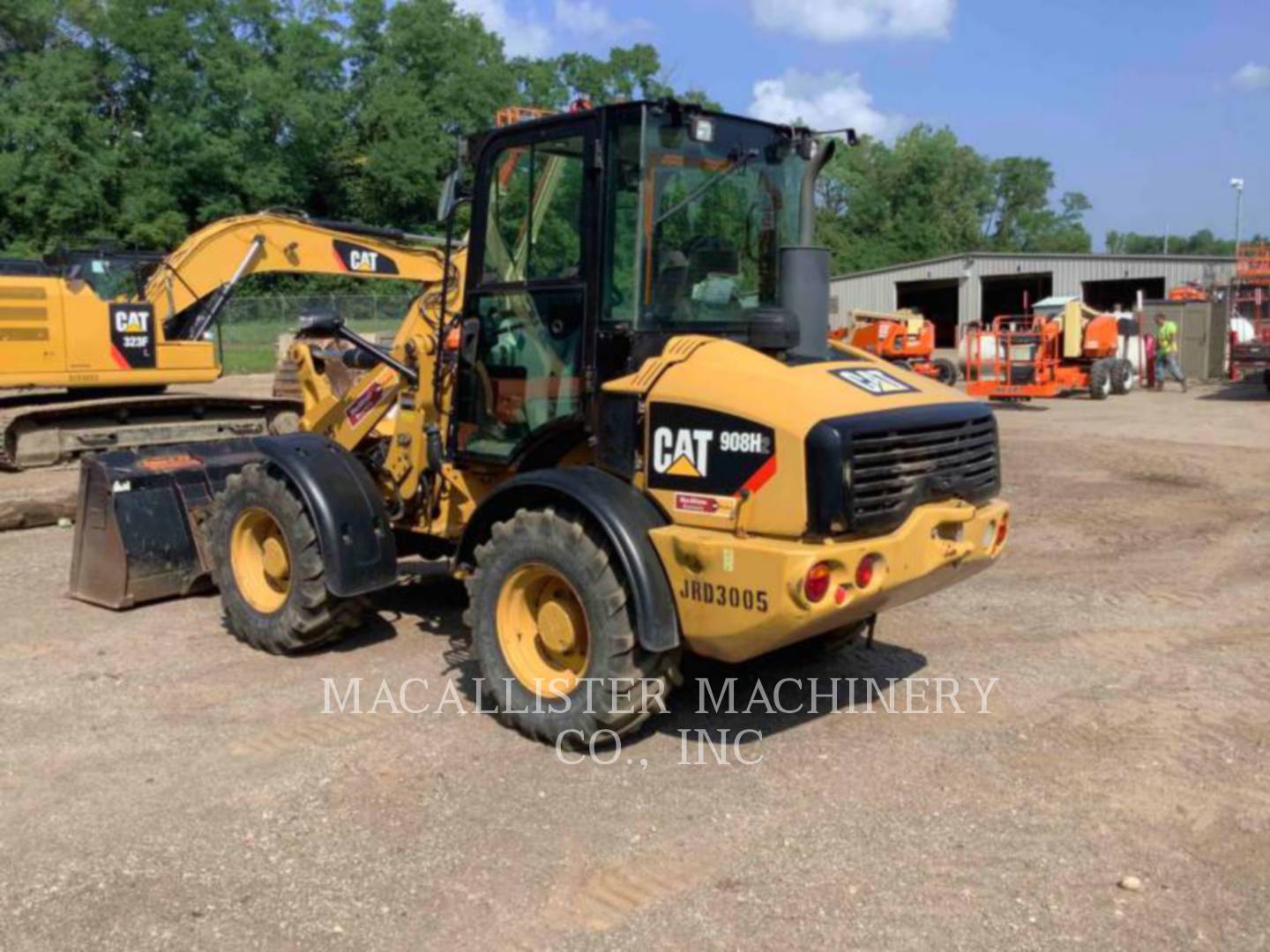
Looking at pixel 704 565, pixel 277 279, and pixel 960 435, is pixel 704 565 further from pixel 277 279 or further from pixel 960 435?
pixel 277 279

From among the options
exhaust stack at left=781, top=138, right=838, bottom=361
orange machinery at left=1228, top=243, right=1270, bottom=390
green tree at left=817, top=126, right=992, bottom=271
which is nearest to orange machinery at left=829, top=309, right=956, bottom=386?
orange machinery at left=1228, top=243, right=1270, bottom=390

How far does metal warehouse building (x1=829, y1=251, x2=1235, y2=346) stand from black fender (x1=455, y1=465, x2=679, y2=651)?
3048cm

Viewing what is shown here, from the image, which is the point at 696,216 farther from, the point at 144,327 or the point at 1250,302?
the point at 1250,302

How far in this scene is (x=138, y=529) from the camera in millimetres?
6875

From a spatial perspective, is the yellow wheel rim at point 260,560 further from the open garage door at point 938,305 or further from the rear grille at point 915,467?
the open garage door at point 938,305

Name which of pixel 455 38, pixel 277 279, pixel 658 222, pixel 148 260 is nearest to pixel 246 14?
pixel 455 38

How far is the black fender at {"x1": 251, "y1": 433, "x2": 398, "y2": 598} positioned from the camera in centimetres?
563

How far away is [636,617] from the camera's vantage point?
4484mm

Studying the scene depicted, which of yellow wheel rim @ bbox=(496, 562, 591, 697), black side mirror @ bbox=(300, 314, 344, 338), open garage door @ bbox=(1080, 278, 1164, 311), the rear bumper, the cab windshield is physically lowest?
yellow wheel rim @ bbox=(496, 562, 591, 697)

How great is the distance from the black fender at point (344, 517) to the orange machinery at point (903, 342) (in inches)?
752

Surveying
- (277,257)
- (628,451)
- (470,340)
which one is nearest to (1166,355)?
(277,257)

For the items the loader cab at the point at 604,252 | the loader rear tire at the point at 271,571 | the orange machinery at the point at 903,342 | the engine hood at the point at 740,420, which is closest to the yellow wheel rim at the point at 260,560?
the loader rear tire at the point at 271,571

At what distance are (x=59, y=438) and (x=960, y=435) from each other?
36.2ft

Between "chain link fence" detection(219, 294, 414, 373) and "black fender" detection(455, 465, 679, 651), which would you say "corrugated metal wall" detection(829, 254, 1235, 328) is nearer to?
"chain link fence" detection(219, 294, 414, 373)
